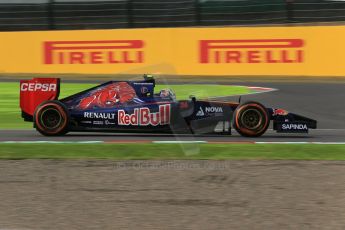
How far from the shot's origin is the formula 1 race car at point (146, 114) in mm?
10273

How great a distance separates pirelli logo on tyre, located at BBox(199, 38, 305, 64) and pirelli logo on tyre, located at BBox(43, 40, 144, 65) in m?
2.44

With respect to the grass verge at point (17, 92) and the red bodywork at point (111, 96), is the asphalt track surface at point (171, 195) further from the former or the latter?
the grass verge at point (17, 92)

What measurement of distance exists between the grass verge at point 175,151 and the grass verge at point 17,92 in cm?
267

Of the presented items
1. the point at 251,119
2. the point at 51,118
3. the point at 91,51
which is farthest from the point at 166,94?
the point at 91,51

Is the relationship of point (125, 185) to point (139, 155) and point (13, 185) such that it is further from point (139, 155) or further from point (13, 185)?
point (139, 155)

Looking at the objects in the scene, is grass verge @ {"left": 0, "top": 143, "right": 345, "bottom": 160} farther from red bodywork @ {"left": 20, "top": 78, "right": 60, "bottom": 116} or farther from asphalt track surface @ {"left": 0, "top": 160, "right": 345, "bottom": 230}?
red bodywork @ {"left": 20, "top": 78, "right": 60, "bottom": 116}

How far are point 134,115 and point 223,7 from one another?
12428 mm

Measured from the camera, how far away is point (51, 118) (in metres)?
10.6

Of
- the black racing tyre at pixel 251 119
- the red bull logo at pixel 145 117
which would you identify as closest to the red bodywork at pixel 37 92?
the red bull logo at pixel 145 117

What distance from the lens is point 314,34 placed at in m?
20.2

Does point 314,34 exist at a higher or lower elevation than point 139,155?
higher

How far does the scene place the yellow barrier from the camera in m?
20.0

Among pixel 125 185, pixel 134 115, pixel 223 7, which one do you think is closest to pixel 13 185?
pixel 125 185

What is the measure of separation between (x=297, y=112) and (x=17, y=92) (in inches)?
346
